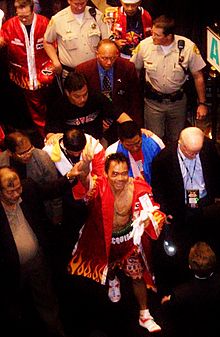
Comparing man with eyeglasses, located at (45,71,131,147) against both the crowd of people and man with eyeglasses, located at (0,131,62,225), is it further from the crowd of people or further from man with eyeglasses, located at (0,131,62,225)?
man with eyeglasses, located at (0,131,62,225)

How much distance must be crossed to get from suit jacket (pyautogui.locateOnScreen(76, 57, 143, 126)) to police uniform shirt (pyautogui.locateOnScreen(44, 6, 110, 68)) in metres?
0.39

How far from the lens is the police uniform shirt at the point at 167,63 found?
6285mm

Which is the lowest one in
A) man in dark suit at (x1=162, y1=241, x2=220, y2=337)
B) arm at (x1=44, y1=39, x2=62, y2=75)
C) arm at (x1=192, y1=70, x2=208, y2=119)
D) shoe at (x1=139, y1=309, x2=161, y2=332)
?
shoe at (x1=139, y1=309, x2=161, y2=332)

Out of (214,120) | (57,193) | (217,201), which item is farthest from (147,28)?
(57,193)

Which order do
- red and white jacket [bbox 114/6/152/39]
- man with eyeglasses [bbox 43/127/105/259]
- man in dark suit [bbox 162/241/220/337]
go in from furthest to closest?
red and white jacket [bbox 114/6/152/39] → man with eyeglasses [bbox 43/127/105/259] → man in dark suit [bbox 162/241/220/337]

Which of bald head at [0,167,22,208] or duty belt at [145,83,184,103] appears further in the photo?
duty belt at [145,83,184,103]

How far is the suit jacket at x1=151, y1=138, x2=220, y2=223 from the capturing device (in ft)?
17.8

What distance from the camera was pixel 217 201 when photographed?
6098 mm

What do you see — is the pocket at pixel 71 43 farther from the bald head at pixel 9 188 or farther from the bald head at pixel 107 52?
the bald head at pixel 9 188

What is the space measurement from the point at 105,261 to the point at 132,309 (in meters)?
0.57

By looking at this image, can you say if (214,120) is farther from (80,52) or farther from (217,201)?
(80,52)

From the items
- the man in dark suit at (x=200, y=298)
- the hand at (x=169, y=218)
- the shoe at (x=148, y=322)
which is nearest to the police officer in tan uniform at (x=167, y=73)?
the hand at (x=169, y=218)

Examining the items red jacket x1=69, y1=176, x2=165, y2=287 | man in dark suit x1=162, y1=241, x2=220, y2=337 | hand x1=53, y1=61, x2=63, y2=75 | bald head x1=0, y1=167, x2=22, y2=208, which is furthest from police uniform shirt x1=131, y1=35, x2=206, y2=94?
man in dark suit x1=162, y1=241, x2=220, y2=337

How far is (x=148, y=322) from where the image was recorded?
5227 millimetres
